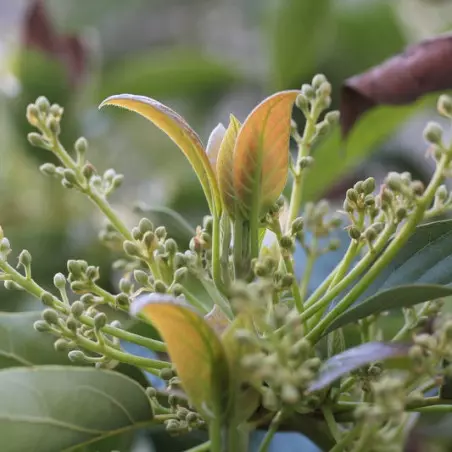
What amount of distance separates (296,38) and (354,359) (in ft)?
2.51

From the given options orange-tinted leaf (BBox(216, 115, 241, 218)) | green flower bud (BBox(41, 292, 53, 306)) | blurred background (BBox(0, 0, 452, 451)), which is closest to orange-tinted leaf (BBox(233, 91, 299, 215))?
orange-tinted leaf (BBox(216, 115, 241, 218))

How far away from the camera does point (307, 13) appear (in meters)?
1.05

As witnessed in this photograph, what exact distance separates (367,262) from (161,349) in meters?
0.12

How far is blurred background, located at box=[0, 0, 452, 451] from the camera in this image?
0.95m

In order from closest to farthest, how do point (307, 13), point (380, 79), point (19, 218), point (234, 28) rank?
1. point (380, 79)
2. point (307, 13)
3. point (19, 218)
4. point (234, 28)

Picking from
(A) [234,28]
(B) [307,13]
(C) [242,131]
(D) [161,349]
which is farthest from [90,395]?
(A) [234,28]

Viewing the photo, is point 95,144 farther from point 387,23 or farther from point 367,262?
point 367,262

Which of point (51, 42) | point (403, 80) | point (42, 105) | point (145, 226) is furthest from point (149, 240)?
point (51, 42)

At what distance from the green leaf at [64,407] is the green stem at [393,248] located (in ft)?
0.33

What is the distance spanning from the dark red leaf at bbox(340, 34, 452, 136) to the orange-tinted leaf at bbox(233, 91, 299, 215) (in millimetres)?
194

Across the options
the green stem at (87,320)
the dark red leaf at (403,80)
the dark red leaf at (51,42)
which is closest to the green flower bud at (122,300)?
the green stem at (87,320)

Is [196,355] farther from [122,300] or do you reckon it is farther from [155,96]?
[155,96]

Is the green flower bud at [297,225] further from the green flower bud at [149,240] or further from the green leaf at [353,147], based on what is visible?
the green leaf at [353,147]

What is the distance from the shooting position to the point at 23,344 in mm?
466
